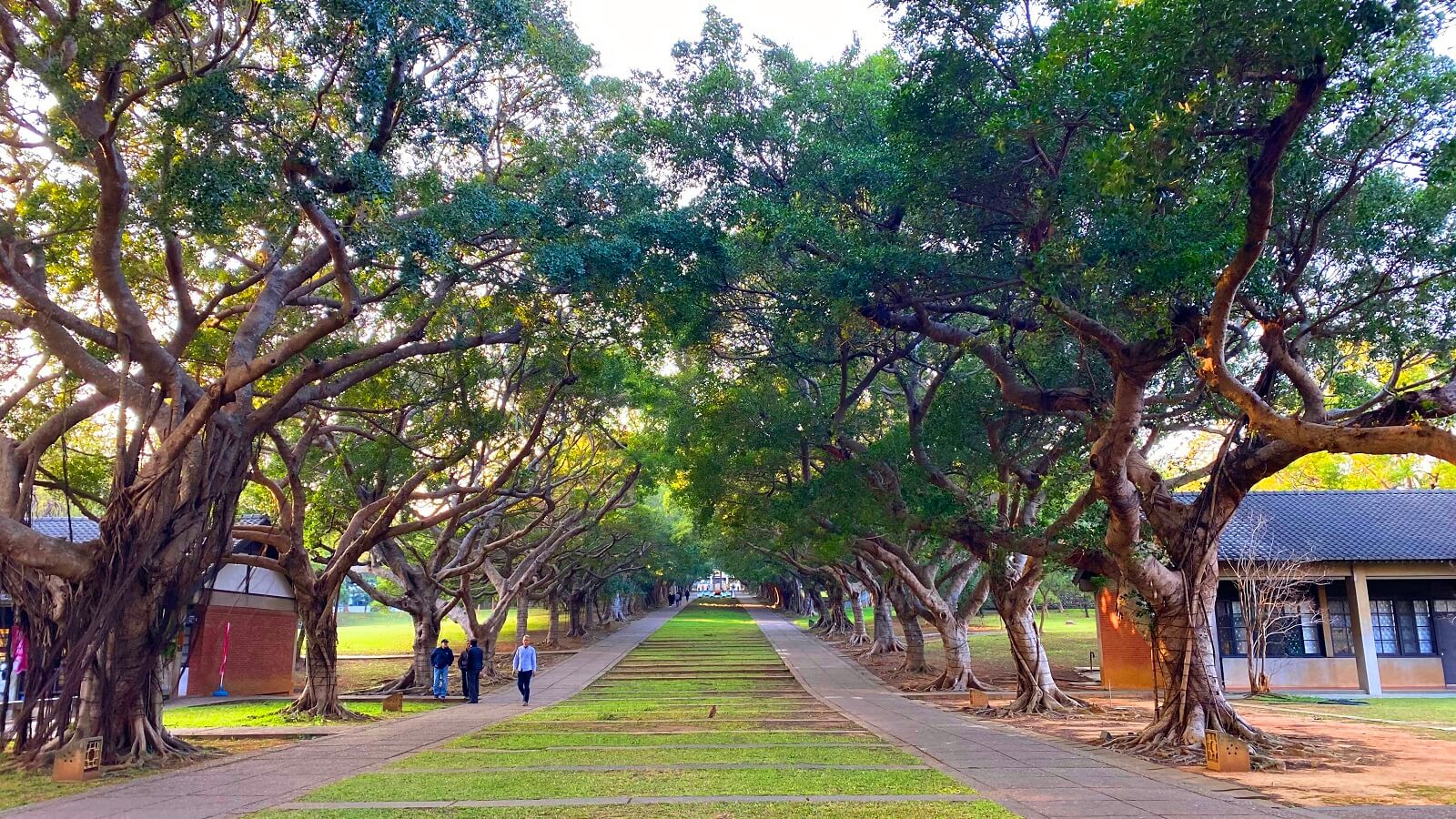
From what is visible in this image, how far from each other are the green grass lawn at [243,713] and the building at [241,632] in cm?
199

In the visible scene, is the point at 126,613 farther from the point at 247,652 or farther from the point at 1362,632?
the point at 1362,632

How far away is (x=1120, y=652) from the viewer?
2211cm

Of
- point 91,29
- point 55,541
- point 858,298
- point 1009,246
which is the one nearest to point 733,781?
point 858,298

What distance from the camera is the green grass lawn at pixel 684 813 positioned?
729cm

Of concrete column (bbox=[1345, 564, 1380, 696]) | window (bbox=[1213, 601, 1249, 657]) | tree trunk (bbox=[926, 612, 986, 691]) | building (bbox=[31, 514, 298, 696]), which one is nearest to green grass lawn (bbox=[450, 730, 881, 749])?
tree trunk (bbox=[926, 612, 986, 691])

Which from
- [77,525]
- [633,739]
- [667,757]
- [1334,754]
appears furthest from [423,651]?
[1334,754]

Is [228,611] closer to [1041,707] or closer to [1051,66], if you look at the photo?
[1041,707]

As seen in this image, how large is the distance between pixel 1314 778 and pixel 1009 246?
664 centimetres

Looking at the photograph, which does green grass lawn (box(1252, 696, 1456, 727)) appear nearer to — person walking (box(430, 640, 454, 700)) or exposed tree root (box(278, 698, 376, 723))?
person walking (box(430, 640, 454, 700))

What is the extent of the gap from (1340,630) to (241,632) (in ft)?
86.3

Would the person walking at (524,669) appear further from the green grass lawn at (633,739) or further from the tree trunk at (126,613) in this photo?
the tree trunk at (126,613)

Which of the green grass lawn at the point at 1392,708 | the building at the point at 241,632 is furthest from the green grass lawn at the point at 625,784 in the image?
the building at the point at 241,632

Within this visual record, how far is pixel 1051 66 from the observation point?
816cm

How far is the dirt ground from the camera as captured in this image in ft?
27.5
